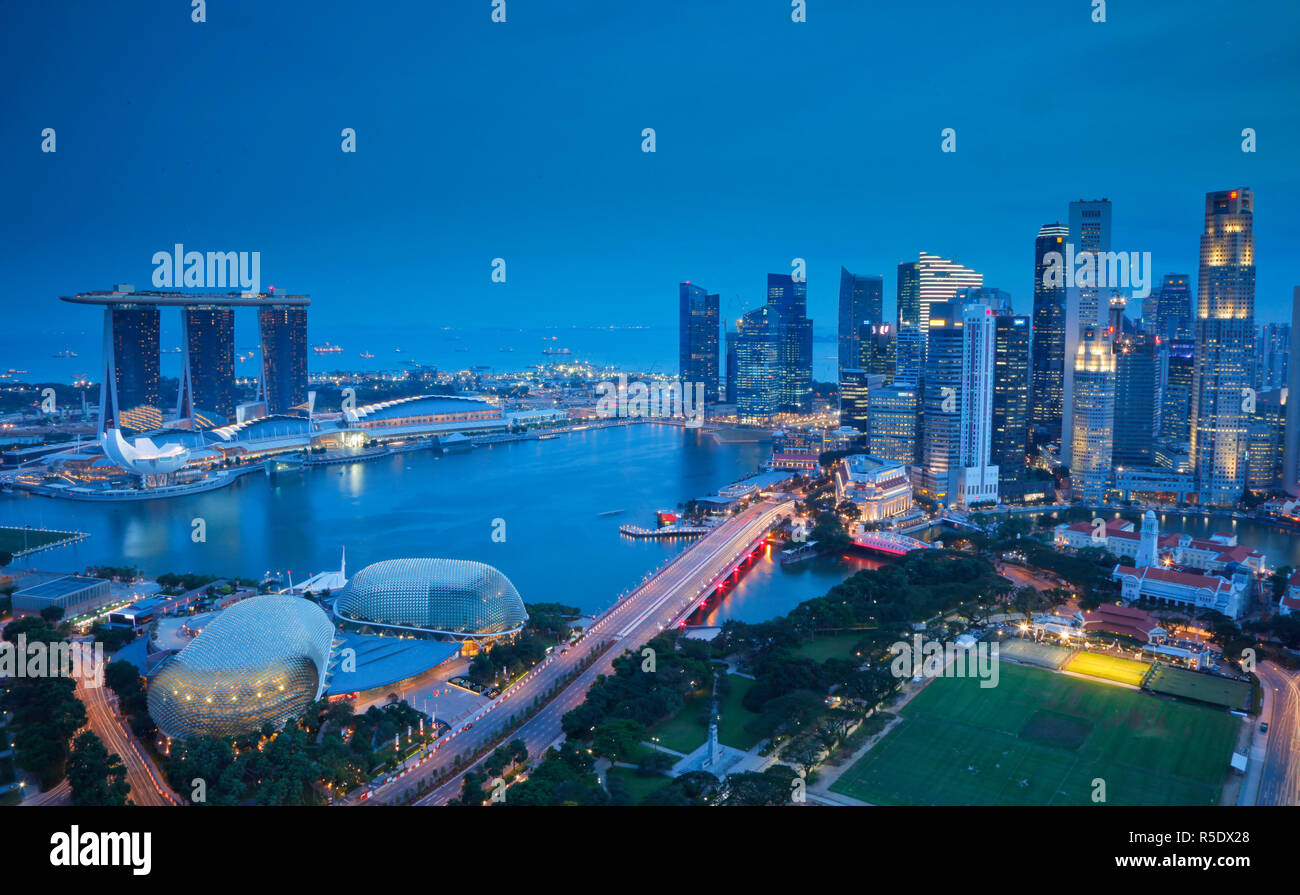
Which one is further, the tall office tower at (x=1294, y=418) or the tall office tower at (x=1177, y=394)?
the tall office tower at (x=1177, y=394)

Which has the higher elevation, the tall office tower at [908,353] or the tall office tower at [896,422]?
the tall office tower at [908,353]

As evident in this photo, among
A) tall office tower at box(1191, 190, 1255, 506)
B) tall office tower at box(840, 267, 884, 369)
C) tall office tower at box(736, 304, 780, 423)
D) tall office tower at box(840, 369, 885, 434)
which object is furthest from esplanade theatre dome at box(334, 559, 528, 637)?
tall office tower at box(840, 267, 884, 369)

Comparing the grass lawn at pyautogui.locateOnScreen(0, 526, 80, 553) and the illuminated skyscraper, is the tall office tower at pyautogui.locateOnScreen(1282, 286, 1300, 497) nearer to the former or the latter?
the illuminated skyscraper

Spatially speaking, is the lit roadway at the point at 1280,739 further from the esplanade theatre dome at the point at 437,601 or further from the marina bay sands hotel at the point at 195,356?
the marina bay sands hotel at the point at 195,356

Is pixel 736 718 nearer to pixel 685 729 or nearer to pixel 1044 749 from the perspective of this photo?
pixel 685 729

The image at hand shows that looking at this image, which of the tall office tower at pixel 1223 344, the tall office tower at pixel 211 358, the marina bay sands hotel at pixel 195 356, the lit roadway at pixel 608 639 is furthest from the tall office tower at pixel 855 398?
the tall office tower at pixel 211 358

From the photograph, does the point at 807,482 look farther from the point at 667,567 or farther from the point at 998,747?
the point at 998,747
